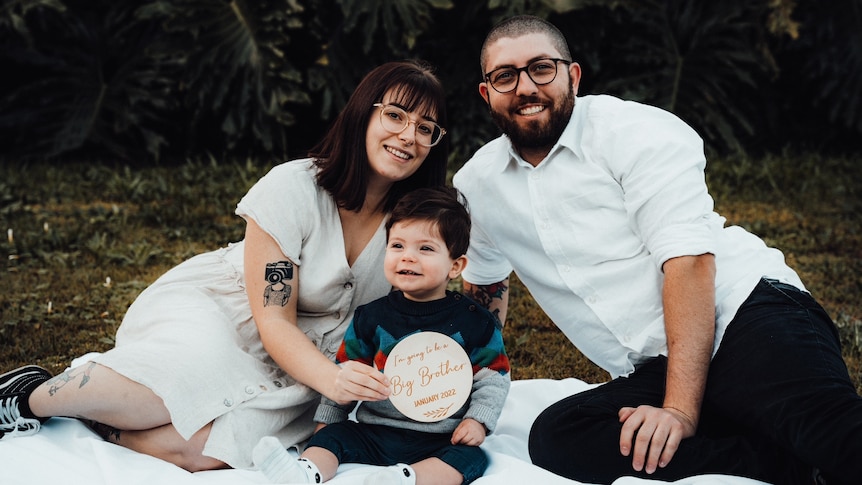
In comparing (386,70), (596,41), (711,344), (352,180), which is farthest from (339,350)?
(596,41)

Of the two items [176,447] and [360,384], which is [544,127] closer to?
[360,384]

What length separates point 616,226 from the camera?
2979 millimetres

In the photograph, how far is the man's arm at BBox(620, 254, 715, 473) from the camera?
2.60m

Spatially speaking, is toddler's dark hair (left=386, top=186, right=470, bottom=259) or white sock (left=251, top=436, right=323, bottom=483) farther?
toddler's dark hair (left=386, top=186, right=470, bottom=259)

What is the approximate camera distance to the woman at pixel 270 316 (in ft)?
9.13

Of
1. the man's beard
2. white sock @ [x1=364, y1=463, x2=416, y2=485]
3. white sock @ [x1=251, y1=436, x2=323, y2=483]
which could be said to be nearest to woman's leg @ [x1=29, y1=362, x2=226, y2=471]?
white sock @ [x1=251, y1=436, x2=323, y2=483]

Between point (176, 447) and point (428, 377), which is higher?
point (428, 377)

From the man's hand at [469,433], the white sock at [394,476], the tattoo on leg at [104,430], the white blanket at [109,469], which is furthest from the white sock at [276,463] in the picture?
the tattoo on leg at [104,430]

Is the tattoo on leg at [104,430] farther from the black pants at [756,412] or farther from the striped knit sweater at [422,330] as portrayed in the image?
the black pants at [756,412]

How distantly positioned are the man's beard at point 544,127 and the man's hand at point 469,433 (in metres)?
0.93

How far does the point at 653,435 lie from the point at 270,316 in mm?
1196

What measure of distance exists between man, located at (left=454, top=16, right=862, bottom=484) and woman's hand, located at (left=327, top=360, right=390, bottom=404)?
1.82 feet

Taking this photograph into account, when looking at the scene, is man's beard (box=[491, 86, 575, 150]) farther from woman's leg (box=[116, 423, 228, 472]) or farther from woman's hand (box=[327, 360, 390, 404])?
woman's leg (box=[116, 423, 228, 472])

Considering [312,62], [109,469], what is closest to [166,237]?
[312,62]
